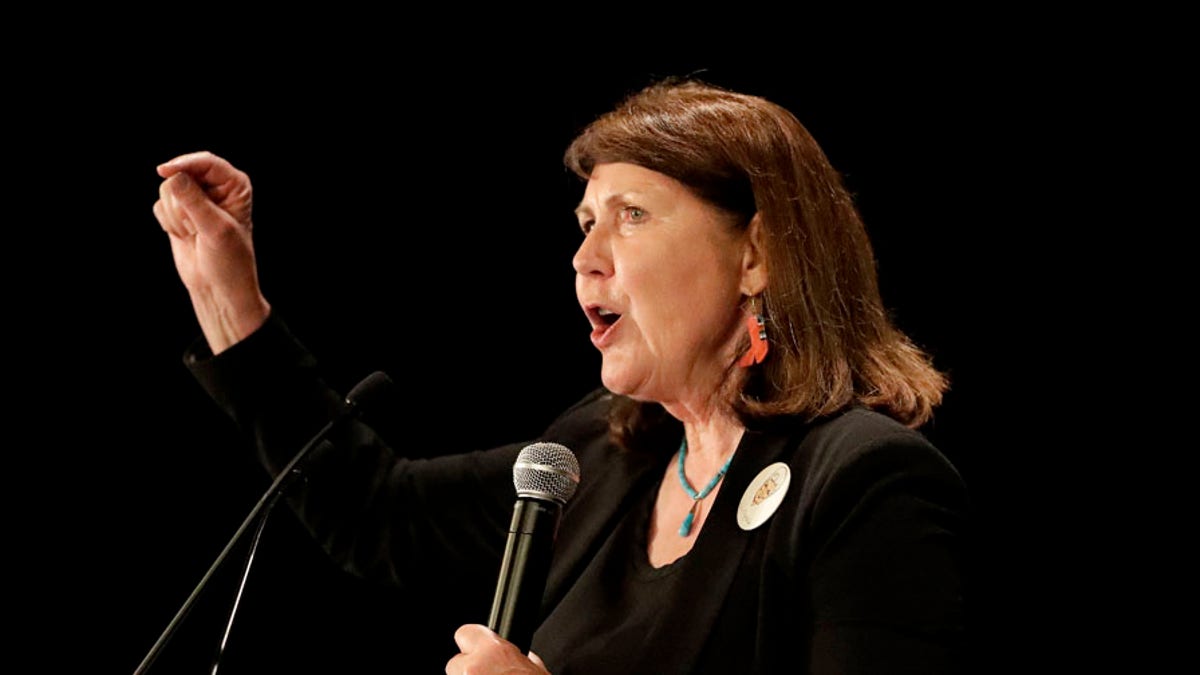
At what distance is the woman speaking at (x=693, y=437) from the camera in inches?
60.2

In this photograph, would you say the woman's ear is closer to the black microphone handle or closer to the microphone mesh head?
the microphone mesh head

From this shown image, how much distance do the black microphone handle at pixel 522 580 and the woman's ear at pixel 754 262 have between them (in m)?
0.61

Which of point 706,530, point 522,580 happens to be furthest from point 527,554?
point 706,530

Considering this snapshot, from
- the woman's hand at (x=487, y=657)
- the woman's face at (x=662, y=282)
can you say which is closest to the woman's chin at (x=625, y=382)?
the woman's face at (x=662, y=282)

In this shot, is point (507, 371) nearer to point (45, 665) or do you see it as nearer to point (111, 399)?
point (111, 399)

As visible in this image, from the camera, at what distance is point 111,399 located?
288cm

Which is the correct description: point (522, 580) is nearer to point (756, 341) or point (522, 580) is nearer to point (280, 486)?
point (280, 486)

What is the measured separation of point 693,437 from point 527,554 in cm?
65

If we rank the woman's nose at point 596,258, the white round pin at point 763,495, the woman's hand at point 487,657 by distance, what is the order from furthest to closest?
the woman's nose at point 596,258 → the white round pin at point 763,495 → the woman's hand at point 487,657

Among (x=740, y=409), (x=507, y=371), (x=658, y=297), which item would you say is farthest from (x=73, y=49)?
(x=740, y=409)

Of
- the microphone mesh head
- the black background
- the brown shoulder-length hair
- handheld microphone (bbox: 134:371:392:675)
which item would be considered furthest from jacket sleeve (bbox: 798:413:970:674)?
the black background

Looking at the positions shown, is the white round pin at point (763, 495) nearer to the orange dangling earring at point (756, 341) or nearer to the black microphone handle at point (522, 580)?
the orange dangling earring at point (756, 341)

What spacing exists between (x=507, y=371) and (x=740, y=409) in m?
1.30

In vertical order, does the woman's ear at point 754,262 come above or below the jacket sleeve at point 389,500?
above
